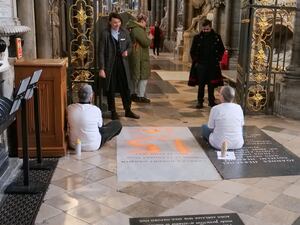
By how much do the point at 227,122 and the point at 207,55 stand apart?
2.64m

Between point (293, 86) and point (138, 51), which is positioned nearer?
point (293, 86)

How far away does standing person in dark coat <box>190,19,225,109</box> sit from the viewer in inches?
285

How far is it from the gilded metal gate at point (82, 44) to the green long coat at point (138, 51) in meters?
0.91

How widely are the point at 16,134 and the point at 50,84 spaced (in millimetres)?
666

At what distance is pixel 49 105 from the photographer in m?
4.62

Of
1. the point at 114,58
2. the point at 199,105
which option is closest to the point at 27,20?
the point at 114,58

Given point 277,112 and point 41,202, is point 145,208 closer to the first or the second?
point 41,202

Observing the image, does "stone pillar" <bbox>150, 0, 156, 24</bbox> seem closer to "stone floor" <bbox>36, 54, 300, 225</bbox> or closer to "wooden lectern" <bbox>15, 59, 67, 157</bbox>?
"stone floor" <bbox>36, 54, 300, 225</bbox>

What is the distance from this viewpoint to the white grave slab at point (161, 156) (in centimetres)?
430

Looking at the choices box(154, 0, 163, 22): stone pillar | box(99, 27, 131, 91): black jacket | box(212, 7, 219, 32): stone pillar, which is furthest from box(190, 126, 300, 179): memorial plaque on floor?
box(154, 0, 163, 22): stone pillar

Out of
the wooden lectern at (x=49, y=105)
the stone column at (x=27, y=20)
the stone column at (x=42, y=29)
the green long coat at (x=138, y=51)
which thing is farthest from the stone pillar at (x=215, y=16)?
the wooden lectern at (x=49, y=105)

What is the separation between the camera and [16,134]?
15.3 feet

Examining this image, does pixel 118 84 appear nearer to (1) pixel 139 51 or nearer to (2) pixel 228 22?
(1) pixel 139 51

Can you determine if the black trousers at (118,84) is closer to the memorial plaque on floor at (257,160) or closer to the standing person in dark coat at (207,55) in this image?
the memorial plaque on floor at (257,160)
